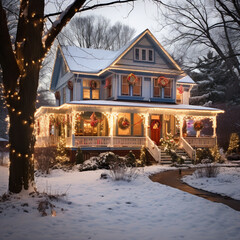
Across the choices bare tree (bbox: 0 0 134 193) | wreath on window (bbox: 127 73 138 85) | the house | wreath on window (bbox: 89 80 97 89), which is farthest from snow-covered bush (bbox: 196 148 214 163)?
bare tree (bbox: 0 0 134 193)

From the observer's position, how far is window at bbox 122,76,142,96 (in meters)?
23.7

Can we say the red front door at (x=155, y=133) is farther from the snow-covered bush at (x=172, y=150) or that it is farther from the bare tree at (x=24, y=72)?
the bare tree at (x=24, y=72)

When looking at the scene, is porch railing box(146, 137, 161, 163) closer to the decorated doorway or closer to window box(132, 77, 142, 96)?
the decorated doorway

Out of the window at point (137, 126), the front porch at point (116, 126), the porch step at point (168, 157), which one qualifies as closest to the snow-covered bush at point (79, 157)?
the front porch at point (116, 126)

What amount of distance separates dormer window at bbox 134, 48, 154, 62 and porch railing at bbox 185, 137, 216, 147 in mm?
7027

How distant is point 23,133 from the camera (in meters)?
7.60

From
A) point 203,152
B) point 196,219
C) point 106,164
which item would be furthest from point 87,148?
point 196,219

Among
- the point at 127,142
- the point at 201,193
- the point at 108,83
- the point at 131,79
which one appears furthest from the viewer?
the point at 108,83

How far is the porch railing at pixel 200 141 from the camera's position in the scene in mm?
23422

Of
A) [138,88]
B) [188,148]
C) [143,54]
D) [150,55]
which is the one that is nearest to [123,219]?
[188,148]

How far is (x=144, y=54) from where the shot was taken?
24109 mm

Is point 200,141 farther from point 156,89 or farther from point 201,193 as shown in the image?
point 201,193

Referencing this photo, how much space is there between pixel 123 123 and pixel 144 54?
6.28 metres

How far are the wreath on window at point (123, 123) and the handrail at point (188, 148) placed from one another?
14.4 feet
